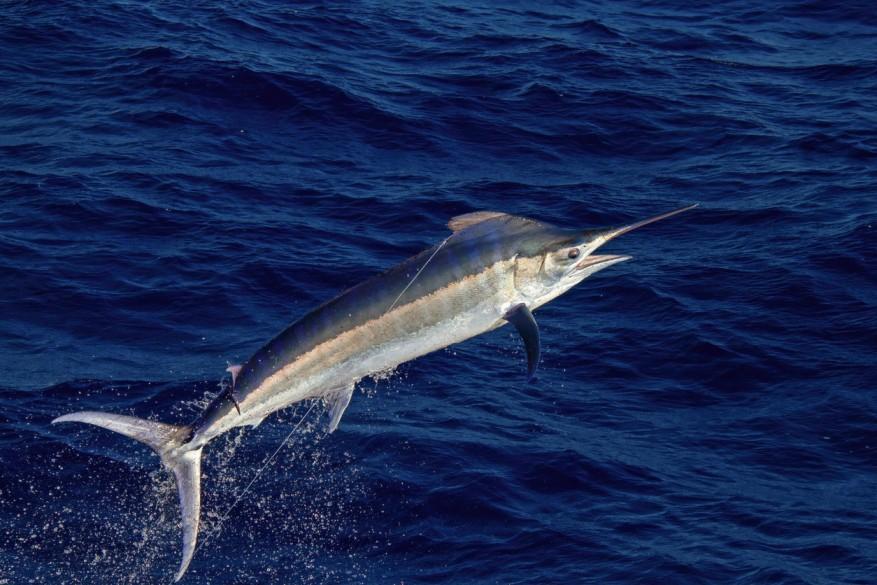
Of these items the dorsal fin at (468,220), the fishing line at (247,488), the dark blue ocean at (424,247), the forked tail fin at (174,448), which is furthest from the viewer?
the dark blue ocean at (424,247)

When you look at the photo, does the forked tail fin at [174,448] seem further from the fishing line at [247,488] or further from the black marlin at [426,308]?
the fishing line at [247,488]

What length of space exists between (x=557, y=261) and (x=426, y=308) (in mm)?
692

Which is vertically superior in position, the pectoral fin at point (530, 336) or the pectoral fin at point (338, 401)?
the pectoral fin at point (530, 336)

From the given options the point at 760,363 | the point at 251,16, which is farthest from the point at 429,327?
the point at 251,16

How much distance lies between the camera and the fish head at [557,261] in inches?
255

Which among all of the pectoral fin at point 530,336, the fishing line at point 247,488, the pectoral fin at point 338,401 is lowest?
the fishing line at point 247,488

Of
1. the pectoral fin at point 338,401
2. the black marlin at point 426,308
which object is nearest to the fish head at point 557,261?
the black marlin at point 426,308

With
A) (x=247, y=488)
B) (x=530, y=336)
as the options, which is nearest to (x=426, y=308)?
(x=530, y=336)

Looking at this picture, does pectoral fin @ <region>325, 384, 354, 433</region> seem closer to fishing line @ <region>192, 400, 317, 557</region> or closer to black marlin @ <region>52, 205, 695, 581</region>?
black marlin @ <region>52, 205, 695, 581</region>

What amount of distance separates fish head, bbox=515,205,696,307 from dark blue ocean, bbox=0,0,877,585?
11.3 feet

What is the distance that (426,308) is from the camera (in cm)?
636

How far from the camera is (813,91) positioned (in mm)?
20734

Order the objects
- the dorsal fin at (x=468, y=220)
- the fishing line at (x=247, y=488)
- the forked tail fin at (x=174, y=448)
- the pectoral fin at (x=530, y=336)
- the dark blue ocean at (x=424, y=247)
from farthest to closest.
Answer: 1. the dark blue ocean at (x=424, y=247)
2. the fishing line at (x=247, y=488)
3. the forked tail fin at (x=174, y=448)
4. the dorsal fin at (x=468, y=220)
5. the pectoral fin at (x=530, y=336)

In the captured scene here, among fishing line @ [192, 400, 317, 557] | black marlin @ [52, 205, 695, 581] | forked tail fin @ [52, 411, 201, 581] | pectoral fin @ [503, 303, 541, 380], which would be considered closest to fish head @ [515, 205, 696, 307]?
black marlin @ [52, 205, 695, 581]
